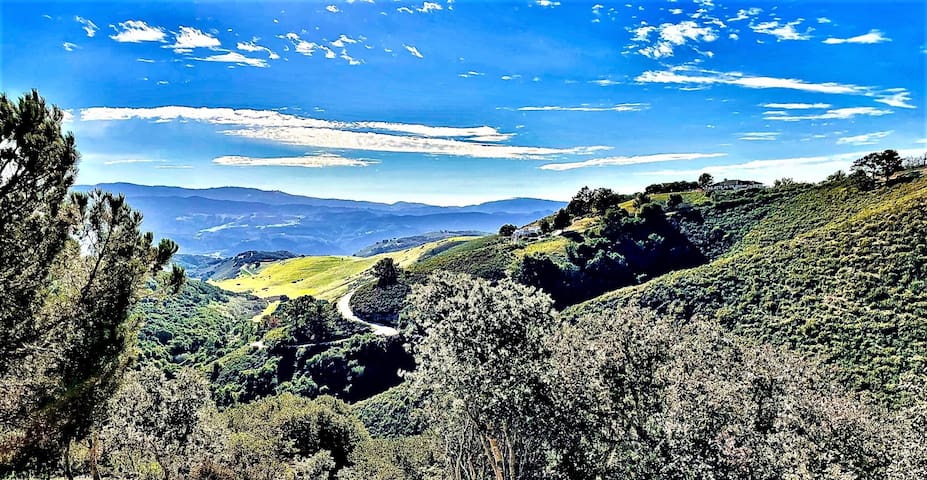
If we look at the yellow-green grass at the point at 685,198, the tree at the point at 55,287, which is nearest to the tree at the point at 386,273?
the yellow-green grass at the point at 685,198

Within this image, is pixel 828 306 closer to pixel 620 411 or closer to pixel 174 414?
pixel 620 411

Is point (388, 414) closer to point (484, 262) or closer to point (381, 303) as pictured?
point (381, 303)

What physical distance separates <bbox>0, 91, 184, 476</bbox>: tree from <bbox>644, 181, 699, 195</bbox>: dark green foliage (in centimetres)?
10871

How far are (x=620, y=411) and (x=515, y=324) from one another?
15.5 ft

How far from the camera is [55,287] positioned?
42.5ft

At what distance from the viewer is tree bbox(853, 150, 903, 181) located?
68000 millimetres

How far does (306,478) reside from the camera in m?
25.2

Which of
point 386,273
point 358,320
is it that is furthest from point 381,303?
point 386,273

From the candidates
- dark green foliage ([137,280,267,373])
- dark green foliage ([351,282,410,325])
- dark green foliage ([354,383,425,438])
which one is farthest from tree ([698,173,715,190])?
dark green foliage ([137,280,267,373])

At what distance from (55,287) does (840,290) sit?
51.0 m

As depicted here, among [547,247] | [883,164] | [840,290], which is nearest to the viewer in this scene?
[840,290]

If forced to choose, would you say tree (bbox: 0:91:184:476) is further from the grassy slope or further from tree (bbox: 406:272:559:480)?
the grassy slope

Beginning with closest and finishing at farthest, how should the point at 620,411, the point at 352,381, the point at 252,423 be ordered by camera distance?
the point at 620,411
the point at 252,423
the point at 352,381

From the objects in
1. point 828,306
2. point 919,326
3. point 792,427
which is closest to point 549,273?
point 828,306
